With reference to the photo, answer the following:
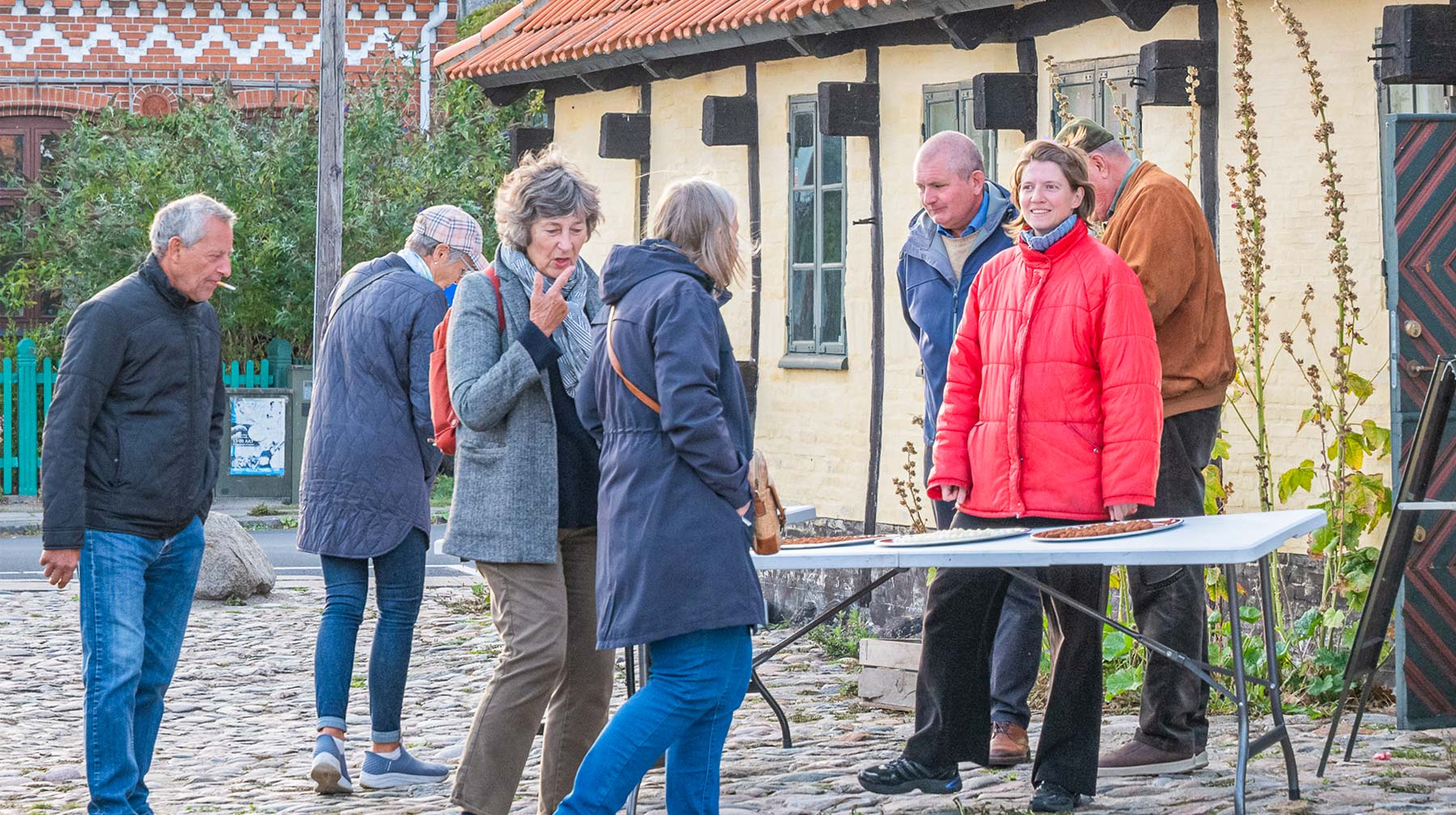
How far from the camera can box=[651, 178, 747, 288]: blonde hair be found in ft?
Answer: 15.3

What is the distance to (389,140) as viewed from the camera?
20.1 metres

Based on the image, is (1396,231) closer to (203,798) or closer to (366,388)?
(366,388)

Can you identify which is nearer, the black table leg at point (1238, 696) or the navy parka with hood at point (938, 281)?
the black table leg at point (1238, 696)

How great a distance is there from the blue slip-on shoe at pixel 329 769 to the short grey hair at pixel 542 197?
73.9 inches

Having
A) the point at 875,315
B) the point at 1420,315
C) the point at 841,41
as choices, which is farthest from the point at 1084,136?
the point at 841,41

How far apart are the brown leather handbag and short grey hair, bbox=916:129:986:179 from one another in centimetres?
162

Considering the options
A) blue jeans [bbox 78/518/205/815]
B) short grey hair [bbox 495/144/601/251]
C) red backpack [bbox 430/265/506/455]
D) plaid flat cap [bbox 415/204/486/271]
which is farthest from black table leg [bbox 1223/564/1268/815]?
blue jeans [bbox 78/518/205/815]

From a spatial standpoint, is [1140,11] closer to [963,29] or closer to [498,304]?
[963,29]

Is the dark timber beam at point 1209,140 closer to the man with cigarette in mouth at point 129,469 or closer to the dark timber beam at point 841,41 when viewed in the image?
the dark timber beam at point 841,41

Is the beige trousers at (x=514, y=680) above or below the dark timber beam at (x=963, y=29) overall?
below

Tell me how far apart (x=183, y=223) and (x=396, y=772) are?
191cm

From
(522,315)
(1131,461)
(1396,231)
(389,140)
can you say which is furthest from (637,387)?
(389,140)

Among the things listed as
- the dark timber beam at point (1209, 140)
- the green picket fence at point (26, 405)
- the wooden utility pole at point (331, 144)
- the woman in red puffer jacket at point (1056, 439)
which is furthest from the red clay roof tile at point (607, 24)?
the green picket fence at point (26, 405)

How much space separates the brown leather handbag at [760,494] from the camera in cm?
456
